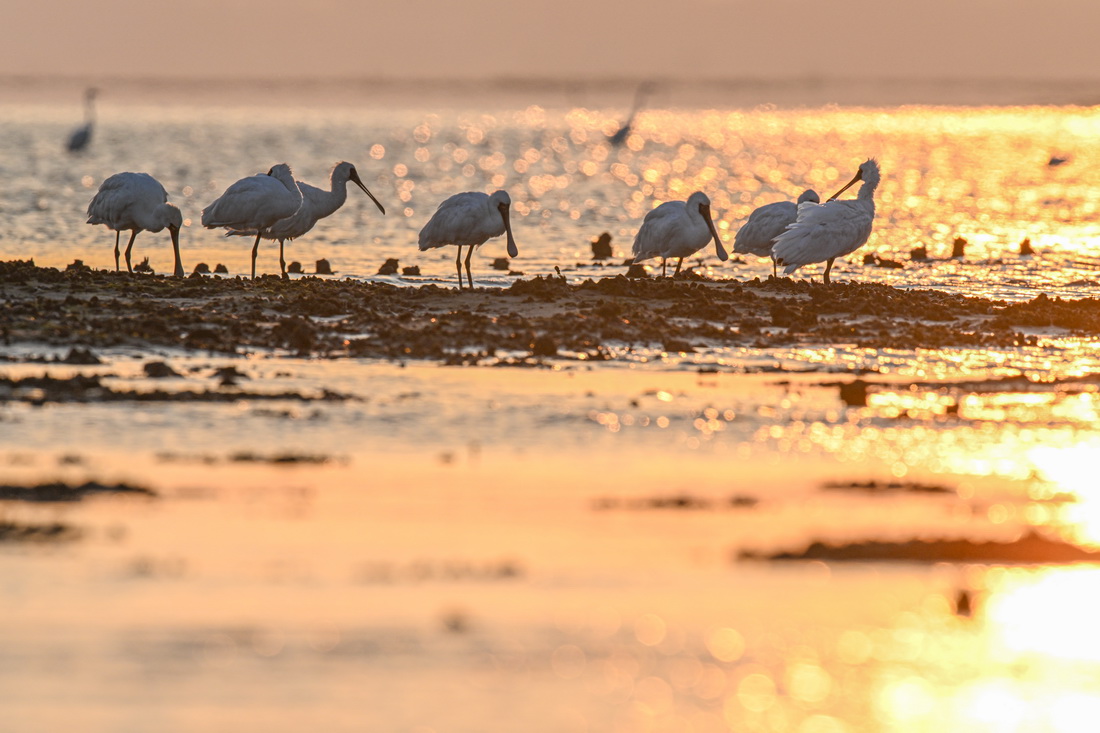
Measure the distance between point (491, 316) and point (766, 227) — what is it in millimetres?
6321

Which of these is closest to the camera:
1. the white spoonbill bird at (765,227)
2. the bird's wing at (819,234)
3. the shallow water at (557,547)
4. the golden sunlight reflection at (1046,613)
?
the shallow water at (557,547)

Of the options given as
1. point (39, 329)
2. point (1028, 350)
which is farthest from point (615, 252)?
point (39, 329)

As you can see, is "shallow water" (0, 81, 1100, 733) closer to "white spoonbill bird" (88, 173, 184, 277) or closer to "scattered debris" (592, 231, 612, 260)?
"white spoonbill bird" (88, 173, 184, 277)

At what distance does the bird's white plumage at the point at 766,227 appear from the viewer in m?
24.1

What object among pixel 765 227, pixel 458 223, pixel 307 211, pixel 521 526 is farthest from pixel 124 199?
pixel 521 526

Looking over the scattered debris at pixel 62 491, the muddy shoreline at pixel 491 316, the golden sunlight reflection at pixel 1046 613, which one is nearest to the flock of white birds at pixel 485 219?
the muddy shoreline at pixel 491 316

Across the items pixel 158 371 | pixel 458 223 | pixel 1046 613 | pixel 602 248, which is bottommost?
pixel 1046 613

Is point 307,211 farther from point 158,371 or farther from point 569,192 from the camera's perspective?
point 569,192

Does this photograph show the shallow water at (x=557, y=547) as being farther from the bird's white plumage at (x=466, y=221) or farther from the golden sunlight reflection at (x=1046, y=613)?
the bird's white plumage at (x=466, y=221)

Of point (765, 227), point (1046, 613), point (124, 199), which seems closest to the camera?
point (1046, 613)

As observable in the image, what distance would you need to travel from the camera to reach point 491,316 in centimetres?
1930

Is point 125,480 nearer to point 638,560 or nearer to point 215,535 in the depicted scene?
point 215,535

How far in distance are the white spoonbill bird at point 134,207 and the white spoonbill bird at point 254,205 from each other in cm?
79

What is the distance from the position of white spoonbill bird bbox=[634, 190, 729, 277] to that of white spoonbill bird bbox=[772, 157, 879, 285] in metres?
1.19
